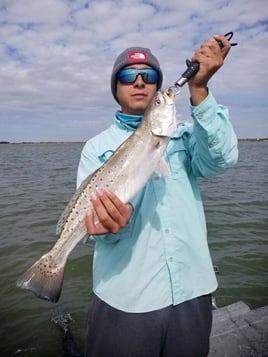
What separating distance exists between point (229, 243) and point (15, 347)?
24.4 feet

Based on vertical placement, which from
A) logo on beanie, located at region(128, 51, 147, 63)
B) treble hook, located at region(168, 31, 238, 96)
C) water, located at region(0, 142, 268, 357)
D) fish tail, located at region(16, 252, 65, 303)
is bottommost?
water, located at region(0, 142, 268, 357)

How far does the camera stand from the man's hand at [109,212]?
3.08 metres

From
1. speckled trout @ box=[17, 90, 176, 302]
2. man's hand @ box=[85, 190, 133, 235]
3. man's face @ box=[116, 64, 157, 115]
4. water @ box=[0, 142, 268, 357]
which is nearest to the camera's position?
man's hand @ box=[85, 190, 133, 235]

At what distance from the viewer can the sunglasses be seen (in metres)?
3.80

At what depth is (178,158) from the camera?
3625 millimetres

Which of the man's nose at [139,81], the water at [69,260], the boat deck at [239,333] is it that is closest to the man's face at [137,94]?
the man's nose at [139,81]

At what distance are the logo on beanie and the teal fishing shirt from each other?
3.64 ft

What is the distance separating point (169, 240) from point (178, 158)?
0.86 m

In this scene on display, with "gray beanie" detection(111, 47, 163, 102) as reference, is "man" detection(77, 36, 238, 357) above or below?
below

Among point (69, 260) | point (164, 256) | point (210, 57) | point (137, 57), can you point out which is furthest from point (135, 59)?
point (69, 260)

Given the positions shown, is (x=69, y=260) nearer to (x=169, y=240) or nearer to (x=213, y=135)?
(x=169, y=240)

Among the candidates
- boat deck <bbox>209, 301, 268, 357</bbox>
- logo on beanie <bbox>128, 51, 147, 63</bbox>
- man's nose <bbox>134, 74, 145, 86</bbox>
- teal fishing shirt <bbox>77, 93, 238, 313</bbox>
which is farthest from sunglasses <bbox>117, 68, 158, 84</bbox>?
boat deck <bbox>209, 301, 268, 357</bbox>

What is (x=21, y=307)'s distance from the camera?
821cm

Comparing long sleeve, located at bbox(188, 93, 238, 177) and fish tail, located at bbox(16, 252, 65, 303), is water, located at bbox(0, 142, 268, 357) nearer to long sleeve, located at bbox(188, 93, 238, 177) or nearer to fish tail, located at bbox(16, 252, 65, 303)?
fish tail, located at bbox(16, 252, 65, 303)
